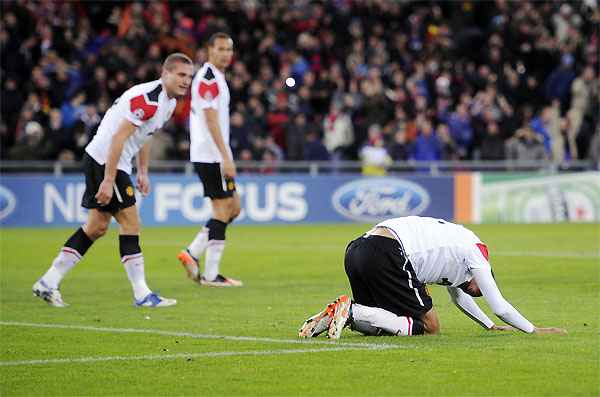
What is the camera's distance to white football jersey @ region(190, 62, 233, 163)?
14.8m

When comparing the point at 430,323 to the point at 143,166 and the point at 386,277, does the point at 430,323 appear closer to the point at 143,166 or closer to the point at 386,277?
the point at 386,277

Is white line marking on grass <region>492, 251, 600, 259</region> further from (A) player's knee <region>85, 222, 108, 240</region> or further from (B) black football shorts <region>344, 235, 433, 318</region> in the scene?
(B) black football shorts <region>344, 235, 433, 318</region>

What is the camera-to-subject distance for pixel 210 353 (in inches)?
348

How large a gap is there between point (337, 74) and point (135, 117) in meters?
18.2

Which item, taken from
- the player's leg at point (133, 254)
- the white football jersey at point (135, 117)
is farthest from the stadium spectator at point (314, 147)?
the player's leg at point (133, 254)

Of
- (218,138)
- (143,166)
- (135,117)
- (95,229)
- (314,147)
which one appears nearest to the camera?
(135,117)

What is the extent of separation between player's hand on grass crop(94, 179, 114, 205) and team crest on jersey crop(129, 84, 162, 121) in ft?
2.30

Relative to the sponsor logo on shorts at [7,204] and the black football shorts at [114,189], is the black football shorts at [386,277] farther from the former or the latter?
the sponsor logo on shorts at [7,204]

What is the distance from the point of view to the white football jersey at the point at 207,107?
1480cm

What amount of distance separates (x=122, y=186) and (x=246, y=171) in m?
15.9

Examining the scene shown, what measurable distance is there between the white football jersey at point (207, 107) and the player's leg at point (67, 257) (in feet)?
7.98

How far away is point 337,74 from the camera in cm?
3009

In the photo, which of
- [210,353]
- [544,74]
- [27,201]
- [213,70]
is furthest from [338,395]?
[544,74]

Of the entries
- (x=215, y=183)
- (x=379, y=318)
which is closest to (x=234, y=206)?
(x=215, y=183)
